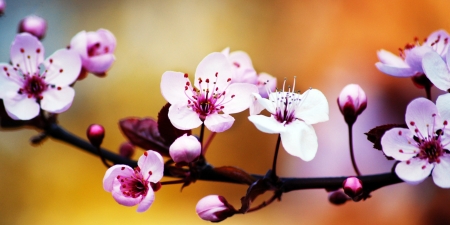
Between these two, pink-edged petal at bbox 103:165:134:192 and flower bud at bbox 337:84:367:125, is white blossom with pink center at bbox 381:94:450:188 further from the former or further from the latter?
pink-edged petal at bbox 103:165:134:192

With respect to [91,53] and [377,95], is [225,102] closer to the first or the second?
[91,53]

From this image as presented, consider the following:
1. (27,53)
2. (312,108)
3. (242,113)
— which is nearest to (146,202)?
(312,108)

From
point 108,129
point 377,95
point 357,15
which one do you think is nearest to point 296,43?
point 357,15

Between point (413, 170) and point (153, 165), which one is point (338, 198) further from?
point (153, 165)

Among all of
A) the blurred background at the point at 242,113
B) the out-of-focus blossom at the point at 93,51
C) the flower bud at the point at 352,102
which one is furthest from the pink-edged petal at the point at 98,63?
the blurred background at the point at 242,113

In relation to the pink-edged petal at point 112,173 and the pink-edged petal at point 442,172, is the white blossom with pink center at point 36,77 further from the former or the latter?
the pink-edged petal at point 442,172

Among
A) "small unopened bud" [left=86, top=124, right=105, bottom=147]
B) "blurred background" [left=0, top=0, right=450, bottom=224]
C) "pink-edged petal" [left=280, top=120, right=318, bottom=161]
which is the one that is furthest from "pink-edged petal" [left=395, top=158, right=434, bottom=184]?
"blurred background" [left=0, top=0, right=450, bottom=224]
